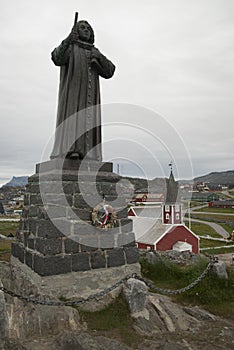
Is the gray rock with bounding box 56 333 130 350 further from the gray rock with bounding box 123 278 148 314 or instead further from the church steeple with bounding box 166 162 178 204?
the church steeple with bounding box 166 162 178 204

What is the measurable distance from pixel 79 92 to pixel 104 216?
8.75 feet

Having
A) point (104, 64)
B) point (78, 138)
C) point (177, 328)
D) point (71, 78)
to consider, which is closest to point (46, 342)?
point (177, 328)

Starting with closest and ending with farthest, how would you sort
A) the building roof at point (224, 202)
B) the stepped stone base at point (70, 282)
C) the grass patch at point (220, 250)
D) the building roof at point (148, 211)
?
1. the stepped stone base at point (70, 282)
2. the grass patch at point (220, 250)
3. the building roof at point (148, 211)
4. the building roof at point (224, 202)

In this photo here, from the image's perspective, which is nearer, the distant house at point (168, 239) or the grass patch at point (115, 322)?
the grass patch at point (115, 322)

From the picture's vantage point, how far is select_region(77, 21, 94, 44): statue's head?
23.6 feet

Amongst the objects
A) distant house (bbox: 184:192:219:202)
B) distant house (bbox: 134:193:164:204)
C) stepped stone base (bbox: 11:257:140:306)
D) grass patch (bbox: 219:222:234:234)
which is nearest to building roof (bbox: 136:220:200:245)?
distant house (bbox: 134:193:164:204)

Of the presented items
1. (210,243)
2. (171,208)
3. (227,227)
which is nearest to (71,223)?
(171,208)

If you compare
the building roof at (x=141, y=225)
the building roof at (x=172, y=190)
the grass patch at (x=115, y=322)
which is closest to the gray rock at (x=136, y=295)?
the grass patch at (x=115, y=322)

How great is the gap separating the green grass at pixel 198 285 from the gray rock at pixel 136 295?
1.34 m

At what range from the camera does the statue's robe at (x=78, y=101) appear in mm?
7027

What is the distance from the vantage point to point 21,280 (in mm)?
6785

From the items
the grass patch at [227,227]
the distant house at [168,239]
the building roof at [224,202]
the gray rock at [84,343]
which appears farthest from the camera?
the building roof at [224,202]

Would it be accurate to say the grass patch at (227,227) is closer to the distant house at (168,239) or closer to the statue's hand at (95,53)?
the distant house at (168,239)

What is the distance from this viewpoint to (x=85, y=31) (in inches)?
284
